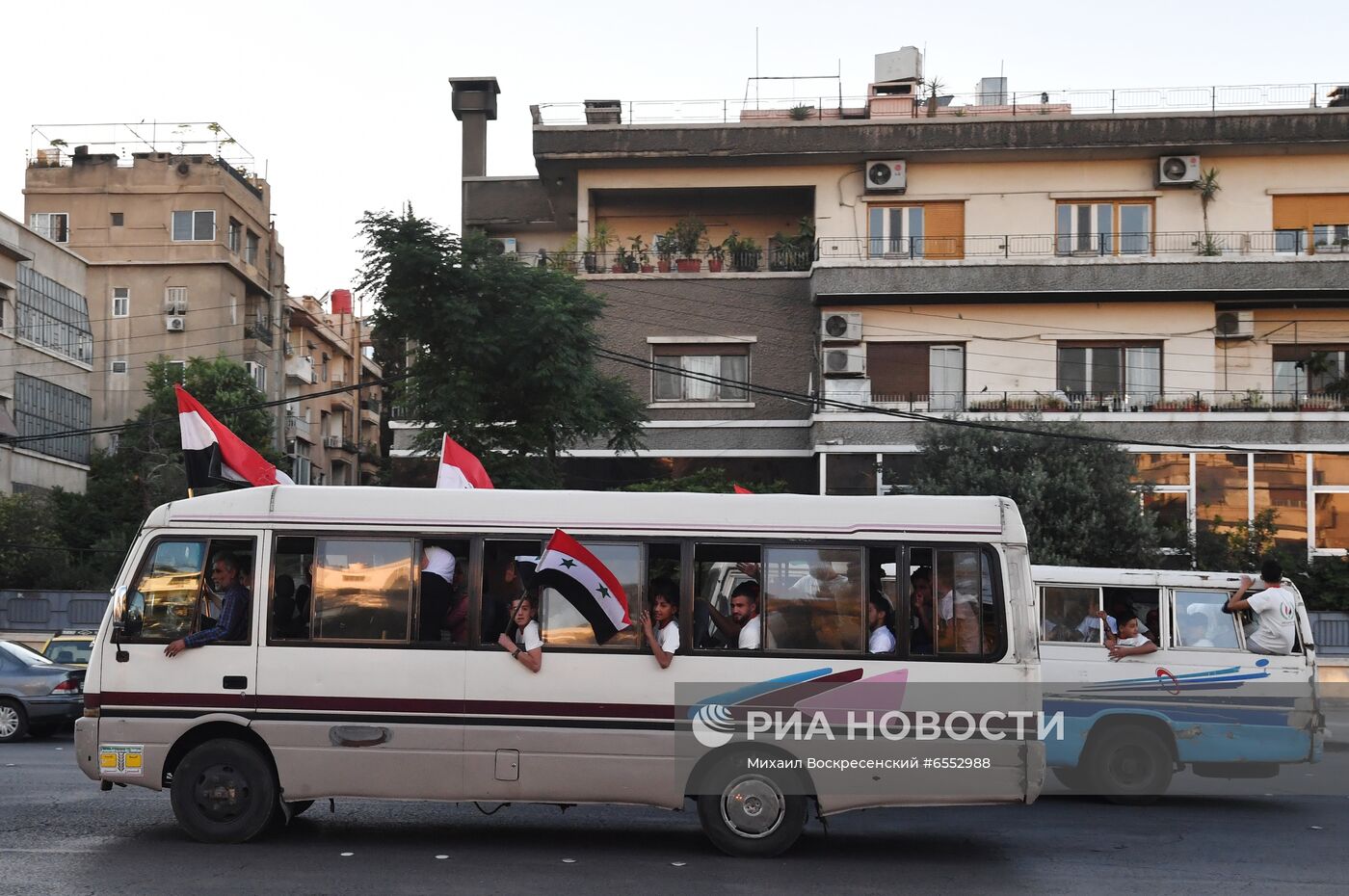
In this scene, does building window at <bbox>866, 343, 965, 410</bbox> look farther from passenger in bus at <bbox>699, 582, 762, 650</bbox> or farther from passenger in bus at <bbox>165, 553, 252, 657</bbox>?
passenger in bus at <bbox>165, 553, 252, 657</bbox>

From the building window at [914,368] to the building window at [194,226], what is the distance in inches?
1155

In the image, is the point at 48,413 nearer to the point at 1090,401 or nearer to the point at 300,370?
the point at 300,370

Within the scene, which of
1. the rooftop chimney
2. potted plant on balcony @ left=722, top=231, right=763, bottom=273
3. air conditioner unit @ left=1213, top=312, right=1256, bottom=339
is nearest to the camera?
air conditioner unit @ left=1213, top=312, right=1256, bottom=339

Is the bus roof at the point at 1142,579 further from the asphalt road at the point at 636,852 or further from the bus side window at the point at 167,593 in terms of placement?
the bus side window at the point at 167,593

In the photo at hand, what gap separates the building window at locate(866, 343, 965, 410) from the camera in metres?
34.6

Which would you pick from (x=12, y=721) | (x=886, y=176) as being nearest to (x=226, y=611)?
(x=12, y=721)

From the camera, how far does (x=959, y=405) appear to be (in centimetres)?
3391

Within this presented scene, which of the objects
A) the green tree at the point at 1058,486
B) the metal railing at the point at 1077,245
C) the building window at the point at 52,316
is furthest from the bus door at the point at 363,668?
the building window at the point at 52,316

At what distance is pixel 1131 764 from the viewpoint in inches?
543

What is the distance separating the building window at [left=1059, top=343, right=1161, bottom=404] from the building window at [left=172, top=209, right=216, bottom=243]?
108 feet

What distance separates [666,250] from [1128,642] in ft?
76.2

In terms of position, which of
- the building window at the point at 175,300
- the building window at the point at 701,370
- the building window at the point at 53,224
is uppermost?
the building window at the point at 53,224

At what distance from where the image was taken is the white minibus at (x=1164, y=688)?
13.6m

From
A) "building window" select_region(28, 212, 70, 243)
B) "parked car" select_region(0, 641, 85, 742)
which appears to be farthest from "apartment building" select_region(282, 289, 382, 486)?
"parked car" select_region(0, 641, 85, 742)
